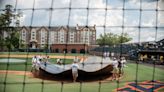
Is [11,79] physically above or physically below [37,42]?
below

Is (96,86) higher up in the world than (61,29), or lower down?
lower down

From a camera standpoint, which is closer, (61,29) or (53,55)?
(61,29)

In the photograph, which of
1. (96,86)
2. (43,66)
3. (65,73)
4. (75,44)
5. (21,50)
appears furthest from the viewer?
(21,50)

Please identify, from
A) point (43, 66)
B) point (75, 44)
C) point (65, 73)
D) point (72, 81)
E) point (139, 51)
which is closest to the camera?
point (72, 81)

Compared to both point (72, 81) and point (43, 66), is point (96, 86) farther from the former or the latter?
point (43, 66)

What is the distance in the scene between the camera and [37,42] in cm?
816

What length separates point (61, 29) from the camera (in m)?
6.61

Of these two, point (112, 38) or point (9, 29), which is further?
point (112, 38)

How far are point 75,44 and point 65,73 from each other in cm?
101

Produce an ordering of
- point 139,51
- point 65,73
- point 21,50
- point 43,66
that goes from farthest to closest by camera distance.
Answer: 1. point 21,50
2. point 139,51
3. point 43,66
4. point 65,73

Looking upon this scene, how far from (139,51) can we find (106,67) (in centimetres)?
176

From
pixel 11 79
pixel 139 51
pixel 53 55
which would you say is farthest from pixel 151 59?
pixel 11 79

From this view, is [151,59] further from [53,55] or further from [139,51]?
[53,55]

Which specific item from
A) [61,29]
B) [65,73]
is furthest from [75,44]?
[65,73]
